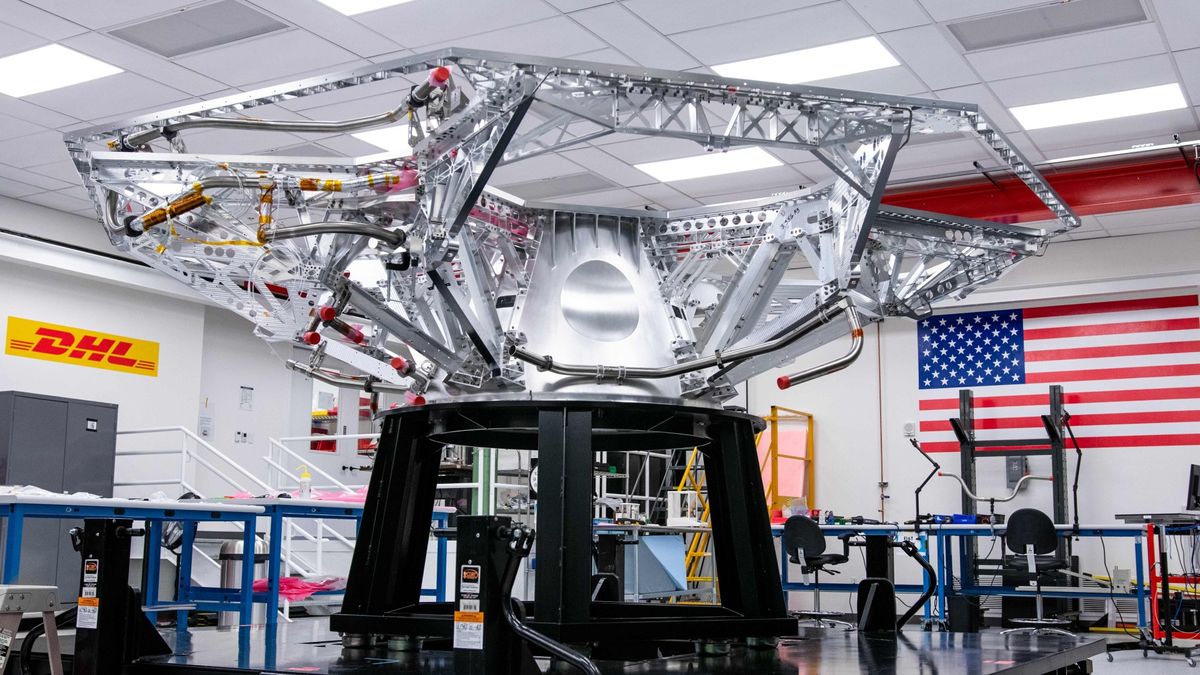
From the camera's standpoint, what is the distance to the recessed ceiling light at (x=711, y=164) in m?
9.25

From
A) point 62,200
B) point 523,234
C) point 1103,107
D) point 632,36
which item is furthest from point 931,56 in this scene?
point 62,200

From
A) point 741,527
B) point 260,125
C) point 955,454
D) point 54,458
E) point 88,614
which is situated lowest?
point 88,614

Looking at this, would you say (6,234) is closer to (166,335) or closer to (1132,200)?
(166,335)

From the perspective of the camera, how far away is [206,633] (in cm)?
457

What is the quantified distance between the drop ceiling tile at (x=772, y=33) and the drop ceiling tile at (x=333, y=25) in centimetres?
185

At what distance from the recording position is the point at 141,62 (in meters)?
7.59

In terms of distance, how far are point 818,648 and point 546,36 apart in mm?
4415

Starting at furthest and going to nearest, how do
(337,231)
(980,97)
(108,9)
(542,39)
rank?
(980,97) → (542,39) → (108,9) → (337,231)

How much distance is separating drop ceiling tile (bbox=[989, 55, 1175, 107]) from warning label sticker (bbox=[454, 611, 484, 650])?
627cm

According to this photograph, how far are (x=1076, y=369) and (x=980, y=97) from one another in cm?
476

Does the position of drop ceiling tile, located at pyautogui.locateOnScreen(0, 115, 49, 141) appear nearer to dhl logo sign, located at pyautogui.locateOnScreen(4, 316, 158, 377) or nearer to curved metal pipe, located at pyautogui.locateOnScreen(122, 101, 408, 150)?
dhl logo sign, located at pyautogui.locateOnScreen(4, 316, 158, 377)

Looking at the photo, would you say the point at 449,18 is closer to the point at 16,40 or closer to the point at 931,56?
the point at 16,40

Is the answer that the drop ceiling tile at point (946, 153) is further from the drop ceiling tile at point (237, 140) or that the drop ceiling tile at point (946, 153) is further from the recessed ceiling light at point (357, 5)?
the drop ceiling tile at point (237, 140)

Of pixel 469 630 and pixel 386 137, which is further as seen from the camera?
pixel 386 137
